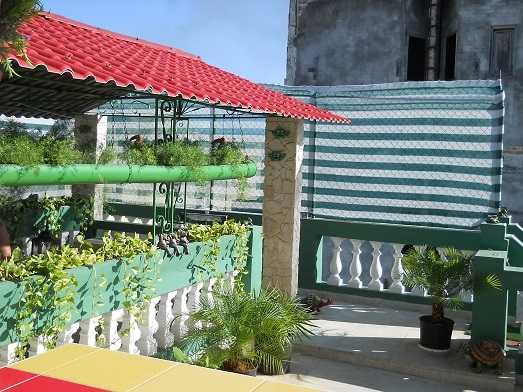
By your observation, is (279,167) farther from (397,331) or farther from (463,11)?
(463,11)

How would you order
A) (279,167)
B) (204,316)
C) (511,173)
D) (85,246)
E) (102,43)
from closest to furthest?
(85,246), (204,316), (102,43), (279,167), (511,173)

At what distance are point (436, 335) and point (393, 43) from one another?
14.8 m

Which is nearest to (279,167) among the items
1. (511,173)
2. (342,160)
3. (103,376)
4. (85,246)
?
(342,160)

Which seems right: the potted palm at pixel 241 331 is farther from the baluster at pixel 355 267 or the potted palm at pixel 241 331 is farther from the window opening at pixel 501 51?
the window opening at pixel 501 51

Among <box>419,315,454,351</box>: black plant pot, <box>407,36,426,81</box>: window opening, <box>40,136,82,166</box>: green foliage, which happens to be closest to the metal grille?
<box>419,315,454,351</box>: black plant pot

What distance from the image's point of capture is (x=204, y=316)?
544 cm

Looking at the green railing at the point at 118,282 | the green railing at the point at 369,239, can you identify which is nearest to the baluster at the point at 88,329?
the green railing at the point at 118,282

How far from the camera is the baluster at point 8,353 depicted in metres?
4.08

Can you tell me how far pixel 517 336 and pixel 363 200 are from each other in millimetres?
3528

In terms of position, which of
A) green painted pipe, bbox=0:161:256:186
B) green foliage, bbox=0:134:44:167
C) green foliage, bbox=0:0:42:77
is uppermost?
green foliage, bbox=0:0:42:77

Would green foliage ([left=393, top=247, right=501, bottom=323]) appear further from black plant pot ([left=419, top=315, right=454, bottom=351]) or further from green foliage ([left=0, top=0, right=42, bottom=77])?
green foliage ([left=0, top=0, right=42, bottom=77])

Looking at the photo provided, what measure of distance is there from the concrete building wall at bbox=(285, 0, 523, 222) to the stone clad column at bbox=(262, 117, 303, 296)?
454 inches

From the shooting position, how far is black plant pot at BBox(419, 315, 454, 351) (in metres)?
7.21

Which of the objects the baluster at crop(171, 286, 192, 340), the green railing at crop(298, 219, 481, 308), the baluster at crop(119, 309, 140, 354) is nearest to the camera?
the baluster at crop(119, 309, 140, 354)
